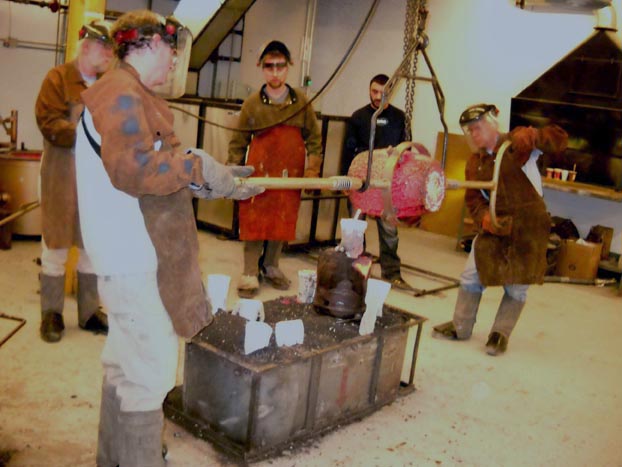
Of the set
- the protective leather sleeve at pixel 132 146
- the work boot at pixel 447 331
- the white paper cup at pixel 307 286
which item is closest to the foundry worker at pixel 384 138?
the work boot at pixel 447 331

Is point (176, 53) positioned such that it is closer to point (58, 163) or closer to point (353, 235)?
point (353, 235)

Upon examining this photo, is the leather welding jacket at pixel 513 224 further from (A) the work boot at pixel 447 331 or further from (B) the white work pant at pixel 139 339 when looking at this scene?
(B) the white work pant at pixel 139 339

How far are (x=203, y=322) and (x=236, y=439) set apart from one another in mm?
700

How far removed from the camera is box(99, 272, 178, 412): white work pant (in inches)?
88.5

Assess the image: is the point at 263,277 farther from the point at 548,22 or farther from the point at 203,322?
the point at 548,22

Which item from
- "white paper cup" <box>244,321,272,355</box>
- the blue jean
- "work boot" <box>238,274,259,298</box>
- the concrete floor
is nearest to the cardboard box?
the concrete floor

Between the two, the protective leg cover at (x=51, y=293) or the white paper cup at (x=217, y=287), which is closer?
the white paper cup at (x=217, y=287)

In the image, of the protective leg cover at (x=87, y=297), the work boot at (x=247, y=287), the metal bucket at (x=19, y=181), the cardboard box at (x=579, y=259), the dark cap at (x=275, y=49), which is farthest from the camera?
the cardboard box at (x=579, y=259)

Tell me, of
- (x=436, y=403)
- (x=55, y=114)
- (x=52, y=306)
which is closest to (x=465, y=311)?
(x=436, y=403)

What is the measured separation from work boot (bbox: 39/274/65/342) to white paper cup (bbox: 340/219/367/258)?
64.0 inches

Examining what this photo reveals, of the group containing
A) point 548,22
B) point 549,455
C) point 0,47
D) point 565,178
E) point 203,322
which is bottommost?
point 549,455

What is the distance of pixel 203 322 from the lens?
2367 millimetres

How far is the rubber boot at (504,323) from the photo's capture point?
435cm

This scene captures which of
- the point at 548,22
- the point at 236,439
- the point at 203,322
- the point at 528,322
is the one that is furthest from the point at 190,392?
the point at 548,22
